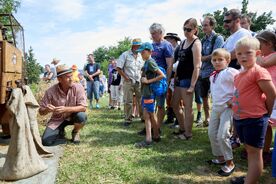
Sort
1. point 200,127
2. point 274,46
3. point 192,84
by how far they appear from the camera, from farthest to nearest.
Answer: point 200,127
point 192,84
point 274,46

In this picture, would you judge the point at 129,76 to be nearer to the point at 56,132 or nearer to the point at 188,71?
the point at 188,71

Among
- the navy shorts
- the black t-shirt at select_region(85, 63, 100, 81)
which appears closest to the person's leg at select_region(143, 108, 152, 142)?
the navy shorts

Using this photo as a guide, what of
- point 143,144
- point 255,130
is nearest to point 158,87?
point 143,144

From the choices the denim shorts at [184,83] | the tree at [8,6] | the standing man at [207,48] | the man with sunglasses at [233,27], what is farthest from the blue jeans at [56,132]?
the tree at [8,6]

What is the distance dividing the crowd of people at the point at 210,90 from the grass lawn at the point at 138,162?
20 cm

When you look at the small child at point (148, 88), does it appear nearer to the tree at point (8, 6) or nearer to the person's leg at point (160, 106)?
the person's leg at point (160, 106)

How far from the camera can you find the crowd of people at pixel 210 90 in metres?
2.84

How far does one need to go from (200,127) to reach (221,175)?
2726 mm

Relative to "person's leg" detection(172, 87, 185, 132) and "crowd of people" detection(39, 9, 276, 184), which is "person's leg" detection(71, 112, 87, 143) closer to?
"crowd of people" detection(39, 9, 276, 184)

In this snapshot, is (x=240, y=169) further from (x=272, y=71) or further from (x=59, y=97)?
(x=59, y=97)

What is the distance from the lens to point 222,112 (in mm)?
3703

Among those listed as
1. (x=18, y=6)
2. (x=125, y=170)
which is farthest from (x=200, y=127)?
(x=18, y=6)

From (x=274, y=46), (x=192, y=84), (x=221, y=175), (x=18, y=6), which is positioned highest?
(x=18, y=6)

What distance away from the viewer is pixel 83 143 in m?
5.02
